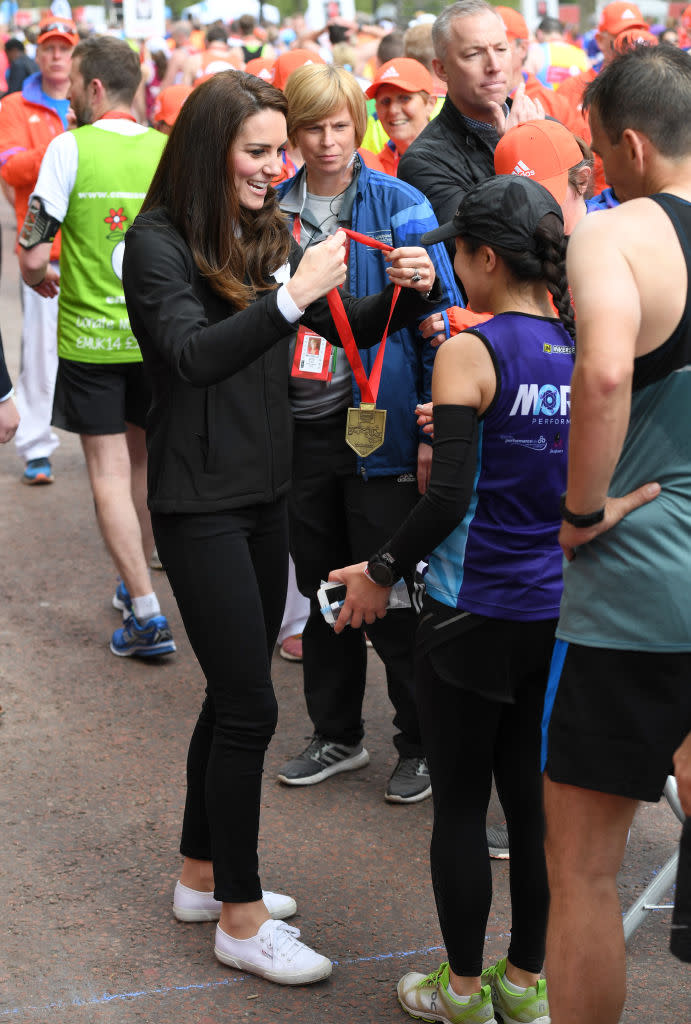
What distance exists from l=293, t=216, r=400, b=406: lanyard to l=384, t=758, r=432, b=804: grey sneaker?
1201 millimetres

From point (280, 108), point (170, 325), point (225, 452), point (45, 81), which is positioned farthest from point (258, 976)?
point (45, 81)

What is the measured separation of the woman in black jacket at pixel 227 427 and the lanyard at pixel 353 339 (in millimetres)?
98

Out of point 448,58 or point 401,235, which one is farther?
point 448,58

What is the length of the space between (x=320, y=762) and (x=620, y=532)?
85.9 inches

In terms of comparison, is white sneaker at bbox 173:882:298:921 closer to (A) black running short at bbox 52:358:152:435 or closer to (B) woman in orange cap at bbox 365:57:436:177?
(A) black running short at bbox 52:358:152:435

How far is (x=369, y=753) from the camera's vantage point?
14.4 ft

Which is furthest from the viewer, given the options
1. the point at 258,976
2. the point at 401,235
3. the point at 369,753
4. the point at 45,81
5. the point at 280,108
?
the point at 45,81

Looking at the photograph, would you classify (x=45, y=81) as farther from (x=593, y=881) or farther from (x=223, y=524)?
(x=593, y=881)

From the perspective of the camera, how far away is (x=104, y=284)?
5172mm

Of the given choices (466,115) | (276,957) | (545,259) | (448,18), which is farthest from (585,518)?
(448,18)

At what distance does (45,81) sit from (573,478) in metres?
6.17

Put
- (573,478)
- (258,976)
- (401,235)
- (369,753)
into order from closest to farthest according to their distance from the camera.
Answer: (573,478), (258,976), (401,235), (369,753)

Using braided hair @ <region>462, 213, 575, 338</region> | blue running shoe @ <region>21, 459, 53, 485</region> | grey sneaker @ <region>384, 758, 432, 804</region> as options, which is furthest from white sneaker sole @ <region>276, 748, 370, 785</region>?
blue running shoe @ <region>21, 459, 53, 485</region>

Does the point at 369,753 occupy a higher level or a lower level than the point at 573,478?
lower
